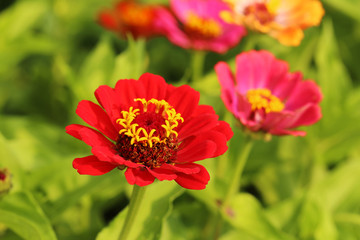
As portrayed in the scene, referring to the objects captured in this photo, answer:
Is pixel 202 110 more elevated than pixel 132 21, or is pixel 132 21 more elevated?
pixel 202 110

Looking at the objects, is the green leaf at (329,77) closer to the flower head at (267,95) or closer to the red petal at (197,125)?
the flower head at (267,95)

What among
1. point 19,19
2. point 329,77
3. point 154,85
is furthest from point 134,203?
point 19,19

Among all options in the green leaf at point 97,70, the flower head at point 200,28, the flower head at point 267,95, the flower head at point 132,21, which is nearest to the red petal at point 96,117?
the flower head at point 267,95

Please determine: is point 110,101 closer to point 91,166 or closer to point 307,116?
point 91,166

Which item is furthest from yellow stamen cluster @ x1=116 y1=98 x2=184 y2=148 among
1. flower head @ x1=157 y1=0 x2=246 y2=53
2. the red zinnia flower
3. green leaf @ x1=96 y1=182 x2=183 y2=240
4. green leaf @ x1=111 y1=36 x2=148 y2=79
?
flower head @ x1=157 y1=0 x2=246 y2=53

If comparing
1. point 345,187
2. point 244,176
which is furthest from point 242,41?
point 345,187

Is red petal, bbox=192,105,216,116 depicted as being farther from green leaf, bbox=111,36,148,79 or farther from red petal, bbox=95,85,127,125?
green leaf, bbox=111,36,148,79
